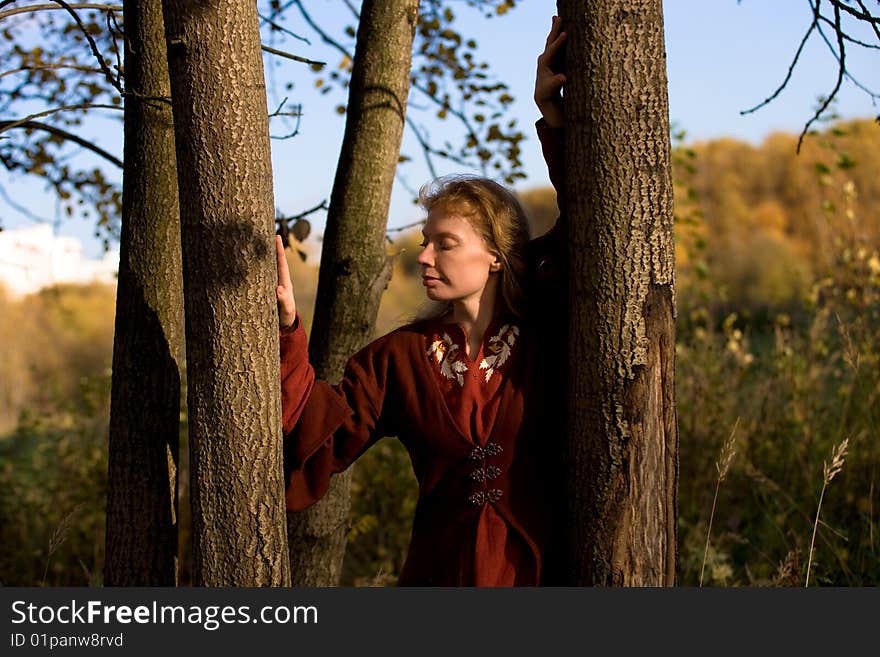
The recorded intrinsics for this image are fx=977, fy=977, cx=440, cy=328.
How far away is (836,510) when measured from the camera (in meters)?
4.52

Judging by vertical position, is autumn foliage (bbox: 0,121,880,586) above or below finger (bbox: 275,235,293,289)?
below

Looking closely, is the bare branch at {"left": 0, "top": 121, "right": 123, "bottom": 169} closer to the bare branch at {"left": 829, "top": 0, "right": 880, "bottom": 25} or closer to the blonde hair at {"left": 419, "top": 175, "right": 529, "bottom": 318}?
the blonde hair at {"left": 419, "top": 175, "right": 529, "bottom": 318}

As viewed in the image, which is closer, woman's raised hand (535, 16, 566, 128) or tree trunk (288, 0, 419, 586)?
woman's raised hand (535, 16, 566, 128)

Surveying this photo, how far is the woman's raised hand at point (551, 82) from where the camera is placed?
91.6 inches

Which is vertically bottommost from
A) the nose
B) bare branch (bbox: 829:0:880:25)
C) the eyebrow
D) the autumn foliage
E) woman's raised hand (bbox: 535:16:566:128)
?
the autumn foliage

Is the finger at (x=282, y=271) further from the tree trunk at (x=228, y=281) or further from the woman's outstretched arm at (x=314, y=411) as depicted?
the tree trunk at (x=228, y=281)

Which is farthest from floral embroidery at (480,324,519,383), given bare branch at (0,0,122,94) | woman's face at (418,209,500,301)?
bare branch at (0,0,122,94)

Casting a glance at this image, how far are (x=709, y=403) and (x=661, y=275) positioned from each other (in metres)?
2.83

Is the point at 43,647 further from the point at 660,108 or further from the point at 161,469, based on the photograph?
the point at 660,108

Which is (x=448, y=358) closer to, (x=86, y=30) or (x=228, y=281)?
(x=228, y=281)

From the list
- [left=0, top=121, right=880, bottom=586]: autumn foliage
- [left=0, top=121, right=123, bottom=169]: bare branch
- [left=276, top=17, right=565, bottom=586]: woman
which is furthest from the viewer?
[left=0, top=121, right=880, bottom=586]: autumn foliage

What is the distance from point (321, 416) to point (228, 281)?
17.4 inches

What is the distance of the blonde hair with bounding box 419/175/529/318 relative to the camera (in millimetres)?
2496

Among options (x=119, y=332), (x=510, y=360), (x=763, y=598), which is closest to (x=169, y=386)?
(x=119, y=332)
